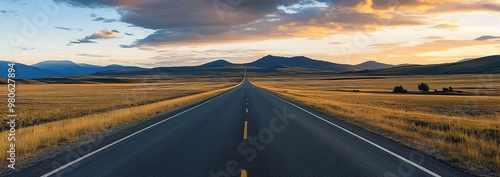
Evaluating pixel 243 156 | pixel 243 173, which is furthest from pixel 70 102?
pixel 243 173

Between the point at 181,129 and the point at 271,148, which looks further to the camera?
the point at 181,129

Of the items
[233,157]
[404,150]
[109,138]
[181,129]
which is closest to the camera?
[233,157]

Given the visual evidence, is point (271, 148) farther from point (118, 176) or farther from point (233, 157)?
point (118, 176)

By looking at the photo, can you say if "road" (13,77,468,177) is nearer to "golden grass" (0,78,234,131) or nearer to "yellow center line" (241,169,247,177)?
"yellow center line" (241,169,247,177)

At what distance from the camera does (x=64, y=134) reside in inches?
520

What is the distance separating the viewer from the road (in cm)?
777

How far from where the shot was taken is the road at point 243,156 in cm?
777

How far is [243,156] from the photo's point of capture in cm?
915

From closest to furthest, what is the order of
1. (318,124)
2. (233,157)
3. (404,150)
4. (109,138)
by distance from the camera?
(233,157) < (404,150) < (109,138) < (318,124)

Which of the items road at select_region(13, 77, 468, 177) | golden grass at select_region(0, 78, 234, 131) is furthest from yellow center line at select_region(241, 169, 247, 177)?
golden grass at select_region(0, 78, 234, 131)

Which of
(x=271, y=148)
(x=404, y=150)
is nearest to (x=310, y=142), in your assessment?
(x=271, y=148)

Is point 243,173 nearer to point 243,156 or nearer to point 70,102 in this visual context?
point 243,156

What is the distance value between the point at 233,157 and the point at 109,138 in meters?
5.70

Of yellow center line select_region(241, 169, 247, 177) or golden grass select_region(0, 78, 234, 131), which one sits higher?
yellow center line select_region(241, 169, 247, 177)
